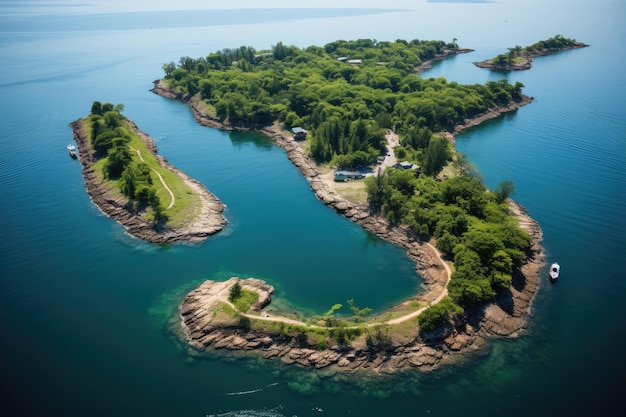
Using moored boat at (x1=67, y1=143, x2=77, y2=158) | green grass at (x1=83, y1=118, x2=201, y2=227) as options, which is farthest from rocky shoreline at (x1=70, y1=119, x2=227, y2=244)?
moored boat at (x1=67, y1=143, x2=77, y2=158)

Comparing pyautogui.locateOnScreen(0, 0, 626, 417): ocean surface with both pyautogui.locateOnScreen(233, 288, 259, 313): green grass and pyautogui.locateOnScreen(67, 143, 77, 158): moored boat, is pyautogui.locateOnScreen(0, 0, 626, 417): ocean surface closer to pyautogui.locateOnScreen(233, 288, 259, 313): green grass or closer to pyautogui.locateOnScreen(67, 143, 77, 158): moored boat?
pyautogui.locateOnScreen(67, 143, 77, 158): moored boat

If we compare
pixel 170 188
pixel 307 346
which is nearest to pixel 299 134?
pixel 170 188

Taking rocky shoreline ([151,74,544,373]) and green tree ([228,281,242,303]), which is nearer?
rocky shoreline ([151,74,544,373])

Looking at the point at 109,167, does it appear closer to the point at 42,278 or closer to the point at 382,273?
the point at 42,278

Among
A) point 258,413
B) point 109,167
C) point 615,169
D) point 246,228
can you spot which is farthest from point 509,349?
point 109,167

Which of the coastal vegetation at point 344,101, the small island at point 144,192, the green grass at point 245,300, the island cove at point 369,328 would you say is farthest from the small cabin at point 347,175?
the green grass at point 245,300

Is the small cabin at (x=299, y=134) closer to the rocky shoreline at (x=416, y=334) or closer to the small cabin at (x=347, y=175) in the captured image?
the small cabin at (x=347, y=175)
